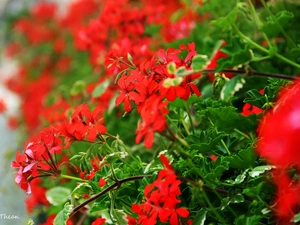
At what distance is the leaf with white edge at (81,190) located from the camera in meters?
0.94

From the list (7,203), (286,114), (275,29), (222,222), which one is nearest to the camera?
(286,114)

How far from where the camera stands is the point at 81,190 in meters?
0.95

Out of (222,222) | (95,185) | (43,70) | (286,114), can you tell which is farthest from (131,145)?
(43,70)

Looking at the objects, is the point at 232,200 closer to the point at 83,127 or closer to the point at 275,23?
the point at 83,127

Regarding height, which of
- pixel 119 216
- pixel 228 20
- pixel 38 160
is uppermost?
pixel 228 20

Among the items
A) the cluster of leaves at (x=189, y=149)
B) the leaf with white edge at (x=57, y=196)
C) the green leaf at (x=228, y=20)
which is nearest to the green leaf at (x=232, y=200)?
the cluster of leaves at (x=189, y=149)

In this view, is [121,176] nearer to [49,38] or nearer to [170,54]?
[170,54]

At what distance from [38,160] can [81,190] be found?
0.10 meters

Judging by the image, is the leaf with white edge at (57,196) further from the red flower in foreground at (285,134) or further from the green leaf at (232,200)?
the red flower in foreground at (285,134)

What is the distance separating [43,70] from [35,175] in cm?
242

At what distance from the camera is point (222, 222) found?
0.86 meters

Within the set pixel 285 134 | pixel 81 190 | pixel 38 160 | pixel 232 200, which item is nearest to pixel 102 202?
pixel 81 190

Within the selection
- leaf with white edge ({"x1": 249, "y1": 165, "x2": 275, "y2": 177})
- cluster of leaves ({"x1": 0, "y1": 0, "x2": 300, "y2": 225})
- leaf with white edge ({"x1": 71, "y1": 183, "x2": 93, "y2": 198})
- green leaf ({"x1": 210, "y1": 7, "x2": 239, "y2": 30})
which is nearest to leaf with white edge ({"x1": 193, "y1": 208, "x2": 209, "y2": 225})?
cluster of leaves ({"x1": 0, "y1": 0, "x2": 300, "y2": 225})

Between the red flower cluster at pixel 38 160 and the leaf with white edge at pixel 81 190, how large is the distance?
0.05m
